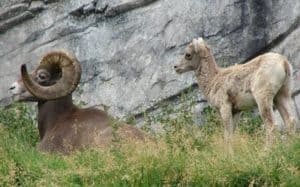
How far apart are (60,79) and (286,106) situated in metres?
3.73

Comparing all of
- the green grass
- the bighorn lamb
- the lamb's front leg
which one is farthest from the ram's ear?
the green grass

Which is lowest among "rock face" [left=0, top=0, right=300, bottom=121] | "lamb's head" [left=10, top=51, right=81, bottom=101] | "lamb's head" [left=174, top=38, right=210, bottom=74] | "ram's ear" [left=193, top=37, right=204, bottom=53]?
"rock face" [left=0, top=0, right=300, bottom=121]

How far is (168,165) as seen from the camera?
11297 mm

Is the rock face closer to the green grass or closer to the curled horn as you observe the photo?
the curled horn

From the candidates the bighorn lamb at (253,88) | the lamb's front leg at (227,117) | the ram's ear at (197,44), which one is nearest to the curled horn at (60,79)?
the ram's ear at (197,44)

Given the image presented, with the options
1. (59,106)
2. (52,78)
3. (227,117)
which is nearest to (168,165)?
(227,117)

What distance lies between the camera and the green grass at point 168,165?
434 inches

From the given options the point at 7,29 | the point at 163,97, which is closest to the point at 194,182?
the point at 163,97

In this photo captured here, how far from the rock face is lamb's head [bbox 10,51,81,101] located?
7.41ft

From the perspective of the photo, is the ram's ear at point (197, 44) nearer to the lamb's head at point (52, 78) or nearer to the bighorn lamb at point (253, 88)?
the bighorn lamb at point (253, 88)

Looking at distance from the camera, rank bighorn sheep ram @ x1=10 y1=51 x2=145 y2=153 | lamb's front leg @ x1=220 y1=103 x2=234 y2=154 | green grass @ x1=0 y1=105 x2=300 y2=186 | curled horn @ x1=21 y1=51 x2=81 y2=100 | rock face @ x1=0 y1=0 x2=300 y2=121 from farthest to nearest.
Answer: rock face @ x1=0 y1=0 x2=300 y2=121
curled horn @ x1=21 y1=51 x2=81 y2=100
bighorn sheep ram @ x1=10 y1=51 x2=145 y2=153
lamb's front leg @ x1=220 y1=103 x2=234 y2=154
green grass @ x1=0 y1=105 x2=300 y2=186

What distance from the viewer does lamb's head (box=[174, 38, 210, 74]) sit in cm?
1677

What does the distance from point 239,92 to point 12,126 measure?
161 inches

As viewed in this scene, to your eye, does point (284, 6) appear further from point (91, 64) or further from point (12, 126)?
point (12, 126)
